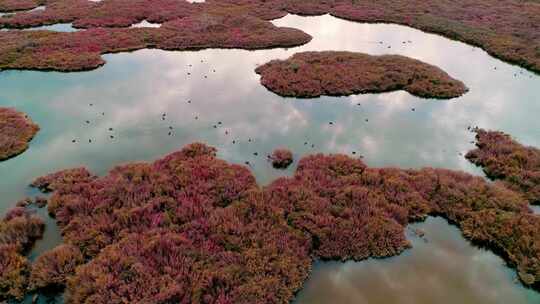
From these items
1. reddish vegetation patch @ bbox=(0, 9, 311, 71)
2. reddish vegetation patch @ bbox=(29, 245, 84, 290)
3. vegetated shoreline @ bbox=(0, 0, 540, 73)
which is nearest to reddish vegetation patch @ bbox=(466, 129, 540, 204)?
vegetated shoreline @ bbox=(0, 0, 540, 73)

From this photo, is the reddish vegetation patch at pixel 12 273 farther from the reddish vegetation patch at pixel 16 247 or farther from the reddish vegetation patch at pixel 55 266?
the reddish vegetation patch at pixel 55 266

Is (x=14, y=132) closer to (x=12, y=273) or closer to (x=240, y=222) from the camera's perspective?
(x=12, y=273)

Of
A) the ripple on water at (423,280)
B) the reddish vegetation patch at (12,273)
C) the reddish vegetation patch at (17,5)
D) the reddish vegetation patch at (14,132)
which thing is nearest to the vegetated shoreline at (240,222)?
the reddish vegetation patch at (12,273)

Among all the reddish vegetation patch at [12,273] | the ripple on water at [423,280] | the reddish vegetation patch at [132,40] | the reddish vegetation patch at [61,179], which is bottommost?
the ripple on water at [423,280]

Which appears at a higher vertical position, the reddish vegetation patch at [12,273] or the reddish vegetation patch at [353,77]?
the reddish vegetation patch at [353,77]

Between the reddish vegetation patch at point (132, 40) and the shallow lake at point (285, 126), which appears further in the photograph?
the reddish vegetation patch at point (132, 40)
